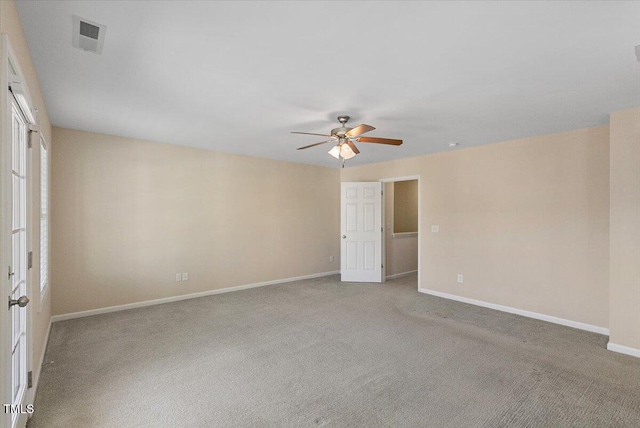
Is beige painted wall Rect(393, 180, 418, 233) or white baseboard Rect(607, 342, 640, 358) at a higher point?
beige painted wall Rect(393, 180, 418, 233)

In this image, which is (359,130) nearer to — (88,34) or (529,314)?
(88,34)

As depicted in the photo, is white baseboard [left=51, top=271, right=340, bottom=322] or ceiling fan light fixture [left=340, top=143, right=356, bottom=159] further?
white baseboard [left=51, top=271, right=340, bottom=322]

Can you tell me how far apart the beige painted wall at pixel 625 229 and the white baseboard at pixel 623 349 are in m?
0.03

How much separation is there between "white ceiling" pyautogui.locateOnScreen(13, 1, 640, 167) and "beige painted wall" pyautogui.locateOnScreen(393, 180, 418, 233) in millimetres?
3638

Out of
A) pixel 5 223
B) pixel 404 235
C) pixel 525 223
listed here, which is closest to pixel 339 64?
pixel 5 223

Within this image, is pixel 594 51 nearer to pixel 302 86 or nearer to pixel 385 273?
pixel 302 86

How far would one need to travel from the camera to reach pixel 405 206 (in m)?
7.61

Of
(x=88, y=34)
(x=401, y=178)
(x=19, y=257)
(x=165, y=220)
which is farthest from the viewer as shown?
(x=401, y=178)

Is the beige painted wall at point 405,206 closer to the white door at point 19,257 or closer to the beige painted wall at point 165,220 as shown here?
the beige painted wall at point 165,220

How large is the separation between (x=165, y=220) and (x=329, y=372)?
3497 millimetres

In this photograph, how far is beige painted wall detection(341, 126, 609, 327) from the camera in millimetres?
3752

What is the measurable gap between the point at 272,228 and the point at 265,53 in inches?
167

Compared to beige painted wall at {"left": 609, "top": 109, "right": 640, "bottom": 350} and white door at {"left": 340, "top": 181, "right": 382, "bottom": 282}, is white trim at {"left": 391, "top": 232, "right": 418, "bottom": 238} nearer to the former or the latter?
white door at {"left": 340, "top": 181, "right": 382, "bottom": 282}

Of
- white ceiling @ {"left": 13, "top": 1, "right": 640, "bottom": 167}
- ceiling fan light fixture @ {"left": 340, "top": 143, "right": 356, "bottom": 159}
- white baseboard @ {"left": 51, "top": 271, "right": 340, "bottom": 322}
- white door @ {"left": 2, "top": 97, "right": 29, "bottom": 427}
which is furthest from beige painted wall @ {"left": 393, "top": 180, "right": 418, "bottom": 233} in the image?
white door @ {"left": 2, "top": 97, "right": 29, "bottom": 427}
